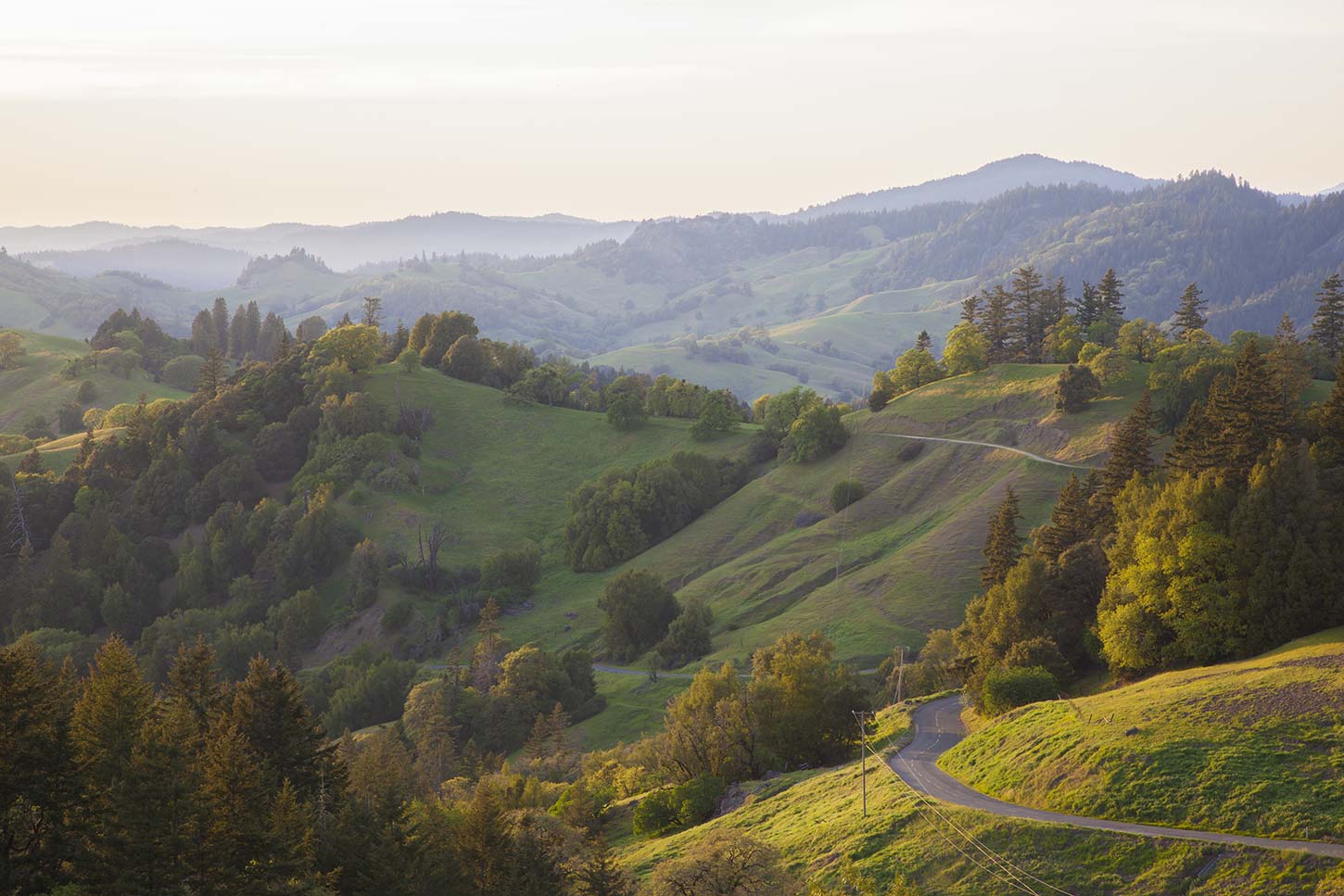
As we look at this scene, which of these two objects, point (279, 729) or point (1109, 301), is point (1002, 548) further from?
point (1109, 301)

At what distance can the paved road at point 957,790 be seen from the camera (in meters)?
39.4

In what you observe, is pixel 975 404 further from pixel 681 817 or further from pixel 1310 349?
pixel 681 817

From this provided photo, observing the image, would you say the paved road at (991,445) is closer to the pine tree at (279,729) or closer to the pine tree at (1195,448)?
the pine tree at (1195,448)

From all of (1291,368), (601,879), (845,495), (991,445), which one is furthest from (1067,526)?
(601,879)

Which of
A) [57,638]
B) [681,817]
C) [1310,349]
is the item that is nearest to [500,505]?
[57,638]

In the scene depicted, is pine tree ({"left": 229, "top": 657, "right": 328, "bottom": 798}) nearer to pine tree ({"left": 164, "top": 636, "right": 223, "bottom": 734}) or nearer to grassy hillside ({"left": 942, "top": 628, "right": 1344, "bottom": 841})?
pine tree ({"left": 164, "top": 636, "right": 223, "bottom": 734})

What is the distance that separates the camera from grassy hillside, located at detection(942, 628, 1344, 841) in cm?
4131

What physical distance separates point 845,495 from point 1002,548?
1537 inches

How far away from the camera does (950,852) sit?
45.3 meters

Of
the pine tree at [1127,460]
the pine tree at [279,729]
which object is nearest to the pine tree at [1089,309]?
the pine tree at [1127,460]

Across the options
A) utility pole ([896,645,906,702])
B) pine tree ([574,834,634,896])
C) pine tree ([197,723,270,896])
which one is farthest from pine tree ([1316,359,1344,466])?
pine tree ([197,723,270,896])

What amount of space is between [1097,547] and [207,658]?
5760 cm

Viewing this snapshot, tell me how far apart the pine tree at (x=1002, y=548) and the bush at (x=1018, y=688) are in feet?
72.4

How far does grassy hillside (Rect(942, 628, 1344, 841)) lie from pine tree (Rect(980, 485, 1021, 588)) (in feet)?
99.8
